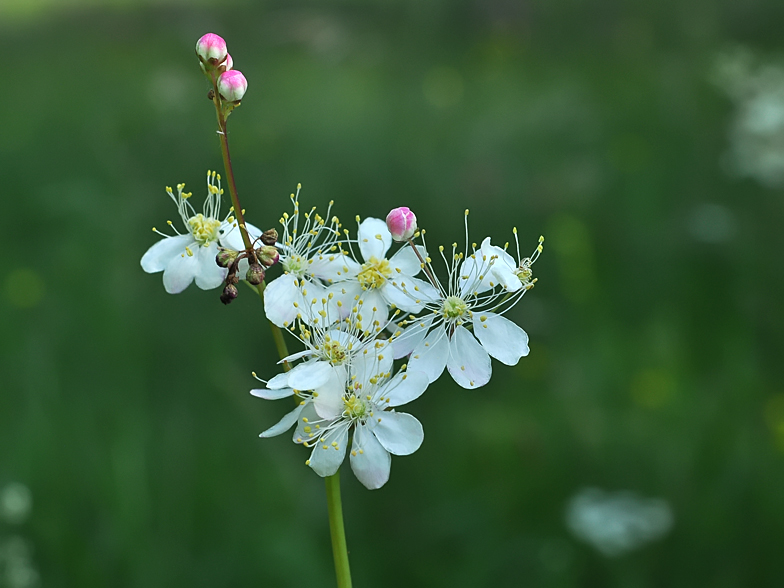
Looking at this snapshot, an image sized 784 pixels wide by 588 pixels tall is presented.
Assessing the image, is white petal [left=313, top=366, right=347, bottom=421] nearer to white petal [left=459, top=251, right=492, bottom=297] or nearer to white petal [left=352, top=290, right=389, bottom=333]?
white petal [left=352, top=290, right=389, bottom=333]

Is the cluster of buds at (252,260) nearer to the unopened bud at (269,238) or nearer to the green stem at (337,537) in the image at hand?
the unopened bud at (269,238)

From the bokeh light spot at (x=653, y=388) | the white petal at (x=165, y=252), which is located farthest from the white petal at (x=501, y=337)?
the bokeh light spot at (x=653, y=388)

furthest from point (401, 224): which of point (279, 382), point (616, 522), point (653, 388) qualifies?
point (653, 388)

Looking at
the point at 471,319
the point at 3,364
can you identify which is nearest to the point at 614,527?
the point at 471,319

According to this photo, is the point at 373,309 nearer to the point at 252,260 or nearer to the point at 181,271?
the point at 252,260

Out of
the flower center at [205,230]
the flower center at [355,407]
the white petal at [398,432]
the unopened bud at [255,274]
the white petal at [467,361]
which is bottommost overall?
the white petal at [398,432]

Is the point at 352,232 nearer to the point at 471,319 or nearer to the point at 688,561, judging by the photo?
the point at 688,561
